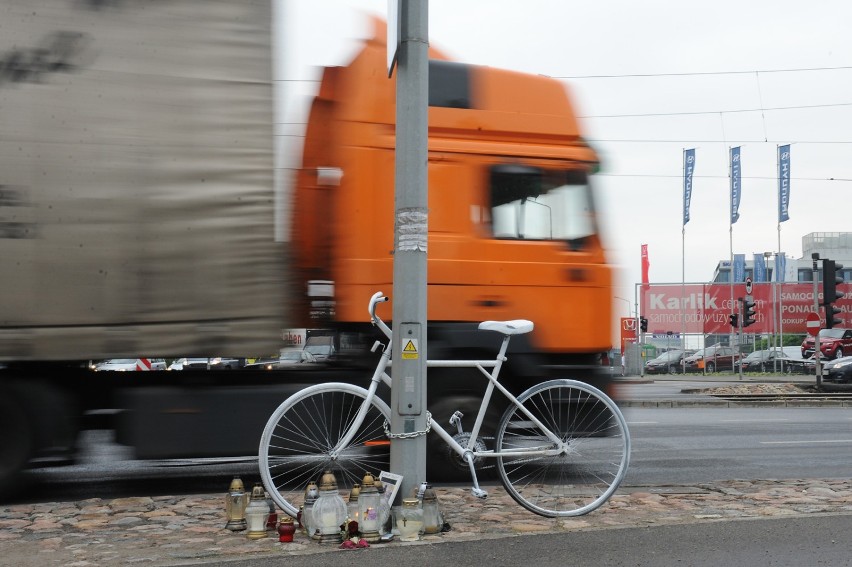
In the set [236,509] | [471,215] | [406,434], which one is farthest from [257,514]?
[471,215]

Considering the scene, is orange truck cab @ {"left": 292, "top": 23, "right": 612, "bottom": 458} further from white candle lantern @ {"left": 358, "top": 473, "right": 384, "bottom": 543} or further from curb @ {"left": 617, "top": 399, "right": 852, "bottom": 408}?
curb @ {"left": 617, "top": 399, "right": 852, "bottom": 408}

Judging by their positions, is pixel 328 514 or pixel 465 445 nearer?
pixel 328 514

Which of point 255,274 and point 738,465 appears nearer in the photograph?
point 255,274

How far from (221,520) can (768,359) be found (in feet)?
129

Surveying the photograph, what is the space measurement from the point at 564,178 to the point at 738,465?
341 centimetres

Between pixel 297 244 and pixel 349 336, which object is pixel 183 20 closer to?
pixel 297 244

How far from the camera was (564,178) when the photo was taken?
7160mm

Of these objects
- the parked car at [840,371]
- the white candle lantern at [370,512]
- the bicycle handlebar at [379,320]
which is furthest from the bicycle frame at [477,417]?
the parked car at [840,371]

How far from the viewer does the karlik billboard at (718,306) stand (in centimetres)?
3938

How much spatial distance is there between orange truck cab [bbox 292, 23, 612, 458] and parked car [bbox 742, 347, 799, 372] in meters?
35.5

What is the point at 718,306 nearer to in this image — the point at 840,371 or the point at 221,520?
the point at 840,371

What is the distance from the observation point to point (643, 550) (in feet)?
14.8

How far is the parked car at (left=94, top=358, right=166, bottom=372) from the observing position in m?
6.14

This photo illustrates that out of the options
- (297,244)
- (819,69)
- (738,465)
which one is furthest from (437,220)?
(819,69)
